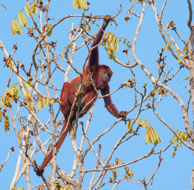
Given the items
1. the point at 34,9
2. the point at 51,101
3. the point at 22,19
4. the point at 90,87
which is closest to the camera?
the point at 51,101

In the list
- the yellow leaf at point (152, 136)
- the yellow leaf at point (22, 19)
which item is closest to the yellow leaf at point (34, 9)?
the yellow leaf at point (22, 19)

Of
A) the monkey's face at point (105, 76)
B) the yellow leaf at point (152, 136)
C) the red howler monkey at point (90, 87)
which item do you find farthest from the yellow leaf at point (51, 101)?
the monkey's face at point (105, 76)

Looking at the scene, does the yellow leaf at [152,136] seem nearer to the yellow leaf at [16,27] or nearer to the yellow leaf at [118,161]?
the yellow leaf at [118,161]

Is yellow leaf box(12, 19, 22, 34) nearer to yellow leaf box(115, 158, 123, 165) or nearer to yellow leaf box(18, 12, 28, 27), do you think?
yellow leaf box(18, 12, 28, 27)

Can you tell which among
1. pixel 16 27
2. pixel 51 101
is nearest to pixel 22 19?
pixel 16 27

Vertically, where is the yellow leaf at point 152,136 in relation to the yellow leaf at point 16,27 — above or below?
below

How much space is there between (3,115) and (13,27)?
1274mm

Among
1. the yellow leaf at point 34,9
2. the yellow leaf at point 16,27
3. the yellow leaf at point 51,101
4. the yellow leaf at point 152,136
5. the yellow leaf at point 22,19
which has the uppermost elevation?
the yellow leaf at point 34,9

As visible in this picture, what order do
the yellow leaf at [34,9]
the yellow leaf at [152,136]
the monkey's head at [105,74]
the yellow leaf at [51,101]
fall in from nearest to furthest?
the yellow leaf at [51,101] < the yellow leaf at [152,136] < the yellow leaf at [34,9] < the monkey's head at [105,74]

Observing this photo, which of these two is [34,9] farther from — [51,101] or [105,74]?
[105,74]

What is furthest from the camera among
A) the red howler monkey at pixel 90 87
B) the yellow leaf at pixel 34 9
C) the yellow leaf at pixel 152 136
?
the red howler monkey at pixel 90 87

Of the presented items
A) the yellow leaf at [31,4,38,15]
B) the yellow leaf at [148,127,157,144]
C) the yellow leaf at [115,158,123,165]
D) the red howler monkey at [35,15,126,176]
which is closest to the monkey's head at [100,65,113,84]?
the red howler monkey at [35,15,126,176]

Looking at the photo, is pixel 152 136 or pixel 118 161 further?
pixel 118 161

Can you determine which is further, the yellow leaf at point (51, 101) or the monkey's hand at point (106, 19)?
the monkey's hand at point (106, 19)
